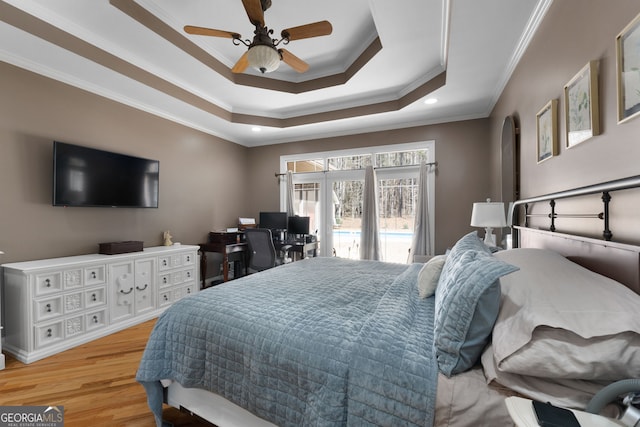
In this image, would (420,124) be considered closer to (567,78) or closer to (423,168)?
(423,168)

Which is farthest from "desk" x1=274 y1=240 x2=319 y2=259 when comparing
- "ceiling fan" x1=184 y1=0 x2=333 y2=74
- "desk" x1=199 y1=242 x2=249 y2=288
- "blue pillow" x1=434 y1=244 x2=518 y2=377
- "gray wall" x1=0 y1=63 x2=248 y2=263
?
"blue pillow" x1=434 y1=244 x2=518 y2=377

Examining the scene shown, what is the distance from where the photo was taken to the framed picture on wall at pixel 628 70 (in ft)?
3.13

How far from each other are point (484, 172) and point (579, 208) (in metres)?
2.53

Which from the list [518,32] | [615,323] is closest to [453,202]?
[518,32]

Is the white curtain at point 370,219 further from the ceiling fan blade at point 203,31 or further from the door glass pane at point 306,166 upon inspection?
the ceiling fan blade at point 203,31

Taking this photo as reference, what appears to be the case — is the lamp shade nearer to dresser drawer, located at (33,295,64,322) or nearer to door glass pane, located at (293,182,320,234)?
door glass pane, located at (293,182,320,234)

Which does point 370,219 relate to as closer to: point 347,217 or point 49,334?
point 347,217

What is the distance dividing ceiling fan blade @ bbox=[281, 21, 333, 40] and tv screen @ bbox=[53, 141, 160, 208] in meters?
2.43

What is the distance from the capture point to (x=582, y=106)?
4.22 ft

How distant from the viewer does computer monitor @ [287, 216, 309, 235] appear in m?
4.56

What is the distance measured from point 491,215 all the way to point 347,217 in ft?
8.14

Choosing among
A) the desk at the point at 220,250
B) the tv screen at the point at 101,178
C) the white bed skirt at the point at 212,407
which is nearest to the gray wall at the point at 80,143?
the tv screen at the point at 101,178

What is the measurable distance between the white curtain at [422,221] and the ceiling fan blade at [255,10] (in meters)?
2.85
